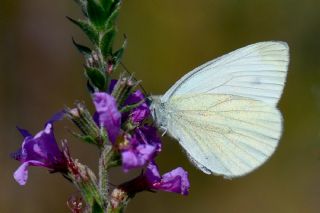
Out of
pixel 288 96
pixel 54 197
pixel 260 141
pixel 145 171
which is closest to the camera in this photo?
pixel 145 171

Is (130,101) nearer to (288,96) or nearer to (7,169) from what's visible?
(7,169)

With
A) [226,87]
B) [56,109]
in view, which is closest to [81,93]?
[56,109]

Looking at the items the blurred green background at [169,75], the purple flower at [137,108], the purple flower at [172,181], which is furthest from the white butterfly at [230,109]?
the blurred green background at [169,75]

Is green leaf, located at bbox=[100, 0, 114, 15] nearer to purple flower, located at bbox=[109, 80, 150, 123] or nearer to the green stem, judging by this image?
purple flower, located at bbox=[109, 80, 150, 123]

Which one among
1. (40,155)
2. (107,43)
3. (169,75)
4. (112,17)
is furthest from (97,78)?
(169,75)

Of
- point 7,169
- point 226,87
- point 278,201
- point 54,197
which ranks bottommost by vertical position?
point 278,201

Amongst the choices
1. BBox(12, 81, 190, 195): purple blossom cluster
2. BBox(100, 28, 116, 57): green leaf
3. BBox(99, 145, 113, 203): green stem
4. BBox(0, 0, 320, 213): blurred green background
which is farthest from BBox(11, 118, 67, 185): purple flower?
BBox(0, 0, 320, 213): blurred green background

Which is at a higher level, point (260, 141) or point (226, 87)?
point (226, 87)
